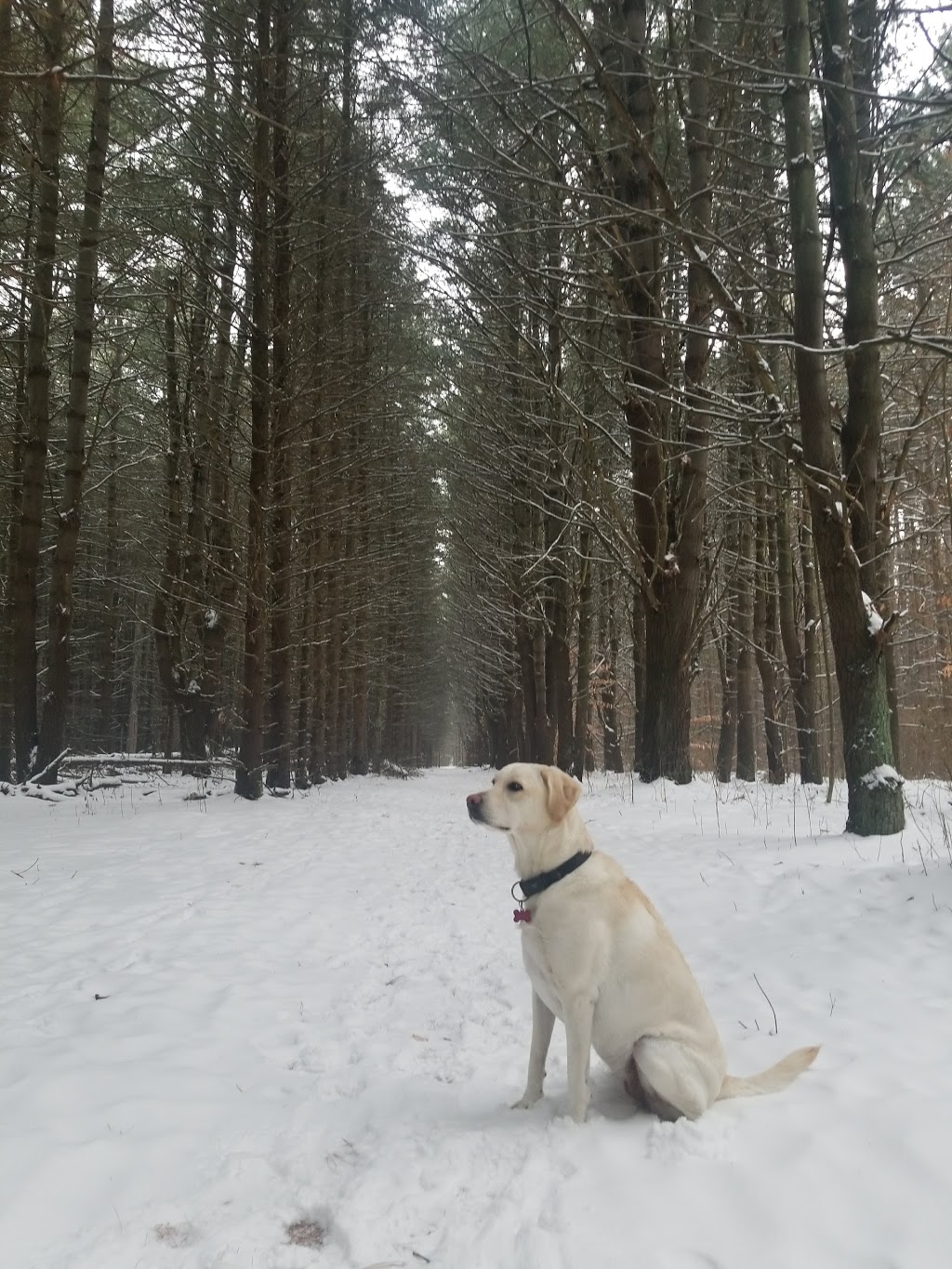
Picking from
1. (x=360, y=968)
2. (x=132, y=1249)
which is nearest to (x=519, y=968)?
(x=360, y=968)

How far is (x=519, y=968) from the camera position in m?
4.74

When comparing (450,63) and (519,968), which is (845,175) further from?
(519,968)

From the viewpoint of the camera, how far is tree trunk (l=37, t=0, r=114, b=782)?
36.0ft

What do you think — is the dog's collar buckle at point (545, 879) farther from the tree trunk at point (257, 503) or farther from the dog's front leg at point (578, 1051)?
the tree trunk at point (257, 503)

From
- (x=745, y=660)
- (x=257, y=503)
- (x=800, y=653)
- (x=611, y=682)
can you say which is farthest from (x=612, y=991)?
(x=611, y=682)

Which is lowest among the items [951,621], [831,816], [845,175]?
[831,816]

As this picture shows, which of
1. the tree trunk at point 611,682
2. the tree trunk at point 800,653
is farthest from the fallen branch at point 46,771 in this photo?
the tree trunk at point 611,682

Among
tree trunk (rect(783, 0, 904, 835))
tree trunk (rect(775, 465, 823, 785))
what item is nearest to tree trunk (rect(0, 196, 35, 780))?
tree trunk (rect(783, 0, 904, 835))

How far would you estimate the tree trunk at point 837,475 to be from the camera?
6.05 m

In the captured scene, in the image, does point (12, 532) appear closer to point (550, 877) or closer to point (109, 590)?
point (109, 590)

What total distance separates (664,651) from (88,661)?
2415 centimetres

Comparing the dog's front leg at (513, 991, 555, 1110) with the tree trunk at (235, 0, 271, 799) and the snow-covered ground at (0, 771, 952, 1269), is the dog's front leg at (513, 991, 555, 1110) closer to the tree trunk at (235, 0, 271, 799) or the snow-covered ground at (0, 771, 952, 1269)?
the snow-covered ground at (0, 771, 952, 1269)

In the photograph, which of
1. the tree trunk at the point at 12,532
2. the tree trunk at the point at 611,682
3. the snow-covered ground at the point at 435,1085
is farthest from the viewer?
the tree trunk at the point at 611,682

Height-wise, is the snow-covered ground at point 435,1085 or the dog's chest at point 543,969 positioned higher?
the dog's chest at point 543,969
